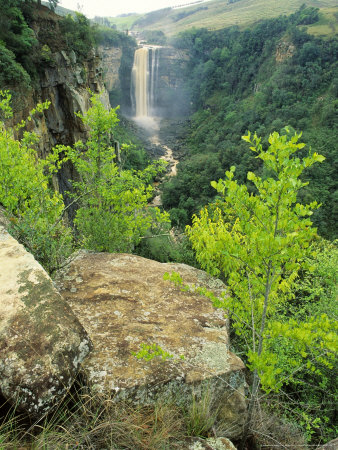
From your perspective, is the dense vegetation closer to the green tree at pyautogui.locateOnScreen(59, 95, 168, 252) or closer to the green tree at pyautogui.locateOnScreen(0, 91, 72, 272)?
the green tree at pyautogui.locateOnScreen(59, 95, 168, 252)

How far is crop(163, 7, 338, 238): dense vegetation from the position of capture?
A: 4481 centimetres

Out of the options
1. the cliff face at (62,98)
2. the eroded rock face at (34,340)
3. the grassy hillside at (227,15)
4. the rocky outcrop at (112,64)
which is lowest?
the eroded rock face at (34,340)

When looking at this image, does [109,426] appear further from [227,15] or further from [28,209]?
[227,15]

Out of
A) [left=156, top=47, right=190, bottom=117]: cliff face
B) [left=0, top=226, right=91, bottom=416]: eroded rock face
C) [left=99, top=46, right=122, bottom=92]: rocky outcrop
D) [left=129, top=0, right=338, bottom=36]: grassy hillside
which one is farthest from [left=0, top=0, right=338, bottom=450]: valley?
[left=156, top=47, right=190, bottom=117]: cliff face

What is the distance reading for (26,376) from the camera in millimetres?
3061

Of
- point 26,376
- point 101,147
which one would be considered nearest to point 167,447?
point 26,376

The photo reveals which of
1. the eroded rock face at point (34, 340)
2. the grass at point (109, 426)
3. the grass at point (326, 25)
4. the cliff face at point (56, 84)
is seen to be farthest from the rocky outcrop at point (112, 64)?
the grass at point (109, 426)

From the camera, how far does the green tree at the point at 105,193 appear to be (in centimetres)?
846

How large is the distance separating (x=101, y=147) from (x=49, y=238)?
13.1ft

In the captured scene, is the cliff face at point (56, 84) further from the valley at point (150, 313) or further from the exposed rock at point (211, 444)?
the exposed rock at point (211, 444)

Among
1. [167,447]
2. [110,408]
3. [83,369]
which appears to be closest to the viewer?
[167,447]

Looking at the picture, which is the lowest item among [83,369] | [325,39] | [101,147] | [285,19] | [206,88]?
[83,369]

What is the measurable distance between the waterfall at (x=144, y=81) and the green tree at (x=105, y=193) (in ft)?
263

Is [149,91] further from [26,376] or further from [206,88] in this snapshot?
[26,376]
